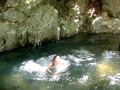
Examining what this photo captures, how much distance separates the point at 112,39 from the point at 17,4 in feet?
28.7

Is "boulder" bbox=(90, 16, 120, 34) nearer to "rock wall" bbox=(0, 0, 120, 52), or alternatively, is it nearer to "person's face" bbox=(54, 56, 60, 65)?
"rock wall" bbox=(0, 0, 120, 52)

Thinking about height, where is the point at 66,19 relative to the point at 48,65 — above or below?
above

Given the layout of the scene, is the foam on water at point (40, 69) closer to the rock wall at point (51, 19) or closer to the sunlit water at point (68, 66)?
the sunlit water at point (68, 66)

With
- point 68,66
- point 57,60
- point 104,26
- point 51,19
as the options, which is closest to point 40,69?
point 57,60

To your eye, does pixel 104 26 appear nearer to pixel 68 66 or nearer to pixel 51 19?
pixel 51 19

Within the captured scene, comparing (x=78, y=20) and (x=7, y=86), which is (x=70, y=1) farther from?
(x=7, y=86)

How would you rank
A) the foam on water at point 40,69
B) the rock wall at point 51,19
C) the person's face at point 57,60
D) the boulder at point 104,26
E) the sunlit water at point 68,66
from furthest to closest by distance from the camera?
the boulder at point 104,26 < the rock wall at point 51,19 < the person's face at point 57,60 < the foam on water at point 40,69 < the sunlit water at point 68,66

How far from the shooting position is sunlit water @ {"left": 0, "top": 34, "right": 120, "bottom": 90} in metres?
18.6

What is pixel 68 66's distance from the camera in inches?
838

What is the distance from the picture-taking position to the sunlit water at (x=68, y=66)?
18.6 meters

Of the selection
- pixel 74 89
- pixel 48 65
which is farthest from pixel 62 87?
pixel 48 65

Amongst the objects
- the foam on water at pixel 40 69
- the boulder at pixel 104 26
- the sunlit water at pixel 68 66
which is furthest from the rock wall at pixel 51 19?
the foam on water at pixel 40 69

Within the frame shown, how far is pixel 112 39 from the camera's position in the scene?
26719 mm

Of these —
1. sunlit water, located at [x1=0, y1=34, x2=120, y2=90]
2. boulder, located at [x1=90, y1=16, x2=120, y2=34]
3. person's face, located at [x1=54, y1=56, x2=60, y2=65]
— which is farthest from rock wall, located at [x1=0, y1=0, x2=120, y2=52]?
person's face, located at [x1=54, y1=56, x2=60, y2=65]
